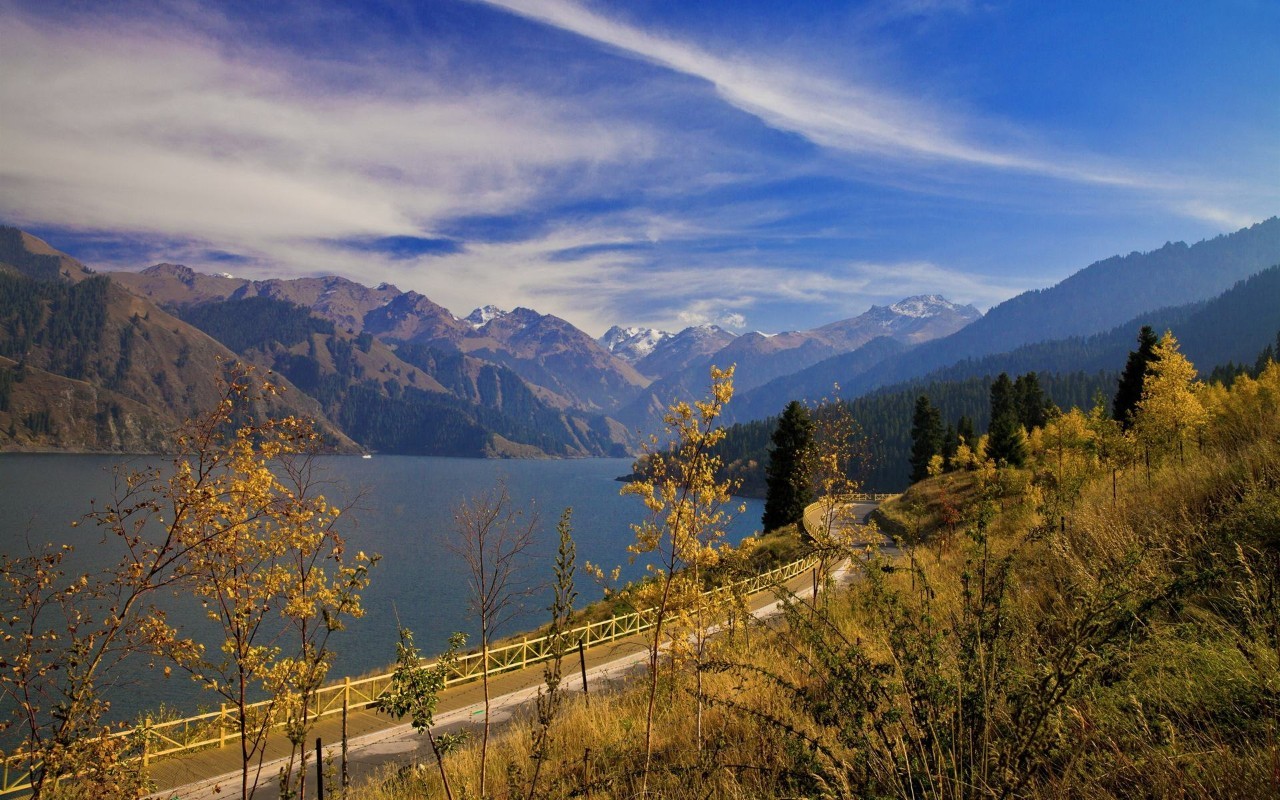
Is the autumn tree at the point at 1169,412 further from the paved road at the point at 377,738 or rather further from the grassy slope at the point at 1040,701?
the grassy slope at the point at 1040,701

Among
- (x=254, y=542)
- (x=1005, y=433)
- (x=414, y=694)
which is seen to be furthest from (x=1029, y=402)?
(x=414, y=694)

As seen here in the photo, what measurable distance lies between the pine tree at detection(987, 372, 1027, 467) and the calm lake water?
31.0 metres

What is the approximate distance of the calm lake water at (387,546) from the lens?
26.8m

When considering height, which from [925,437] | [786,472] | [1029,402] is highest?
[1029,402]

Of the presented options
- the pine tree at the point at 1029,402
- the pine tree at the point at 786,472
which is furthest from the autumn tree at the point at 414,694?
the pine tree at the point at 1029,402

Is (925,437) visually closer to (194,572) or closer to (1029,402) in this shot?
A: (1029,402)

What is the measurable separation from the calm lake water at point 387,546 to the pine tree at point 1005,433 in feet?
102

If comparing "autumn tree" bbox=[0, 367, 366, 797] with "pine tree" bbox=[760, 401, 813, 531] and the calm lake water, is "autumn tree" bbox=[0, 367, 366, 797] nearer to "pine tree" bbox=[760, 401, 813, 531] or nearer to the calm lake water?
the calm lake water

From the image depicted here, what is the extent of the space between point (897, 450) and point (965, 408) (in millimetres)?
35734

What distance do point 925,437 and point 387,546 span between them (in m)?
53.3

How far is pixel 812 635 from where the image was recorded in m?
3.77

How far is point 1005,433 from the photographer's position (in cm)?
4659

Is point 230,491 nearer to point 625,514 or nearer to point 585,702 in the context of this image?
point 585,702

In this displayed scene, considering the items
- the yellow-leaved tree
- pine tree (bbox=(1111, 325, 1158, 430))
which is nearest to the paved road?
the yellow-leaved tree
